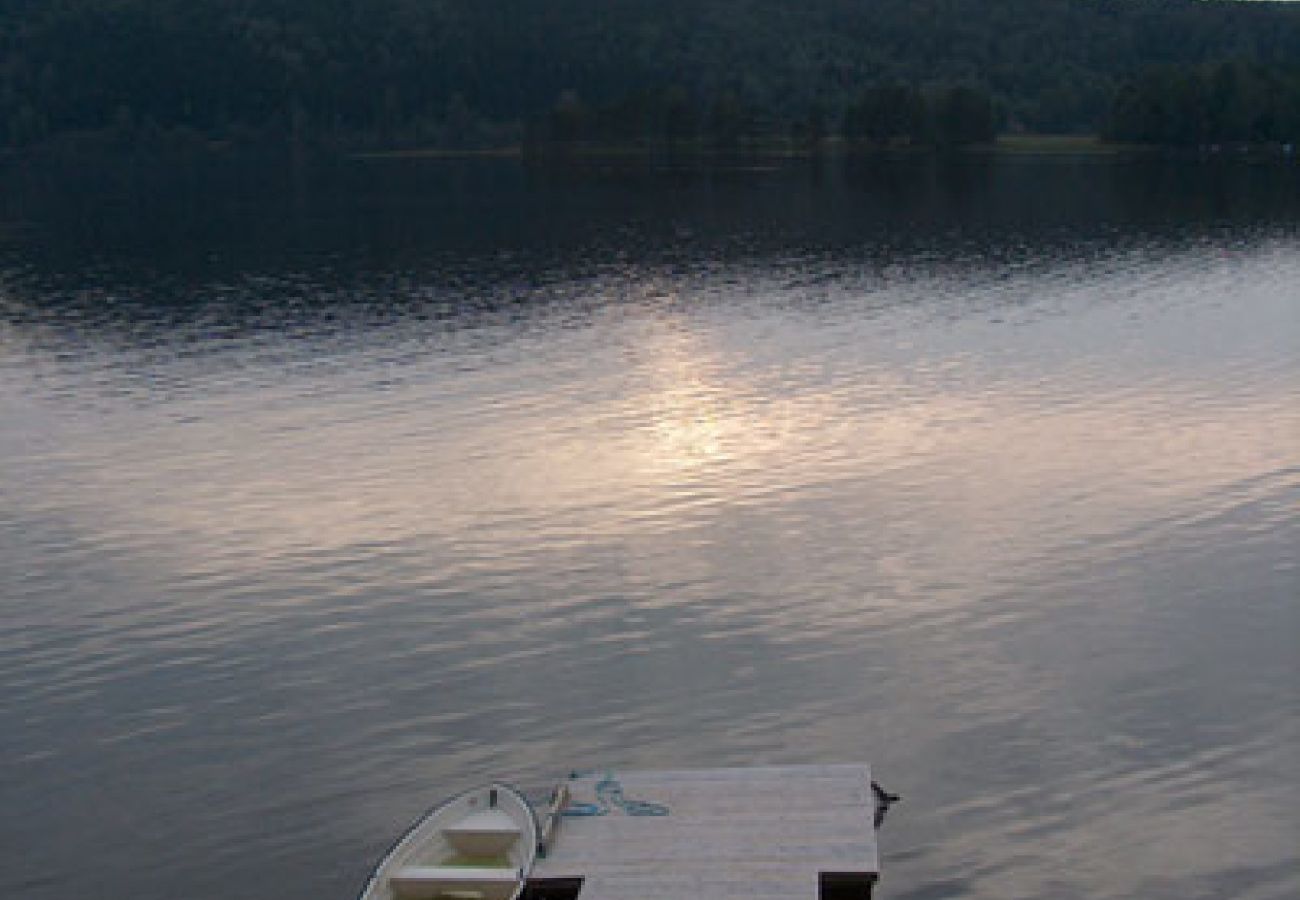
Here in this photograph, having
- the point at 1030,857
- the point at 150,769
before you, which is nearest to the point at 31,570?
the point at 150,769

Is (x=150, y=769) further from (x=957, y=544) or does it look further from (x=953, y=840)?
(x=957, y=544)

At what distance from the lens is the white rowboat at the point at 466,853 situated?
30672 mm

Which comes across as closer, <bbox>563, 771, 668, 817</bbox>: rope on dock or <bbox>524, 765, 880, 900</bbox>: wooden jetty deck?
<bbox>524, 765, 880, 900</bbox>: wooden jetty deck

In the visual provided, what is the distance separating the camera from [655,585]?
50.5 meters

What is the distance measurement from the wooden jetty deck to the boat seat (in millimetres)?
598

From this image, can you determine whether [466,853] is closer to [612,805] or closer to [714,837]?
[612,805]

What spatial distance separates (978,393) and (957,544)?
94.1 ft

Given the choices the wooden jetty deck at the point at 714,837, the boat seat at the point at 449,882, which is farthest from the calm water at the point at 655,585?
the boat seat at the point at 449,882

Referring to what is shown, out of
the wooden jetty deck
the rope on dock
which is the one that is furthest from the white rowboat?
the rope on dock

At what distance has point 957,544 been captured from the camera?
177 feet

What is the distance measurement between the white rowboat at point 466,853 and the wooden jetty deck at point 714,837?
1.93 ft

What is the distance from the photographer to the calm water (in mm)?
35562

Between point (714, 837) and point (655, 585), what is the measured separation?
19418 mm

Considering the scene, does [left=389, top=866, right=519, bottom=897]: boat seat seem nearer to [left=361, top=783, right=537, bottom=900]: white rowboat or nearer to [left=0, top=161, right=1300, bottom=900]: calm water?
[left=361, top=783, right=537, bottom=900]: white rowboat
